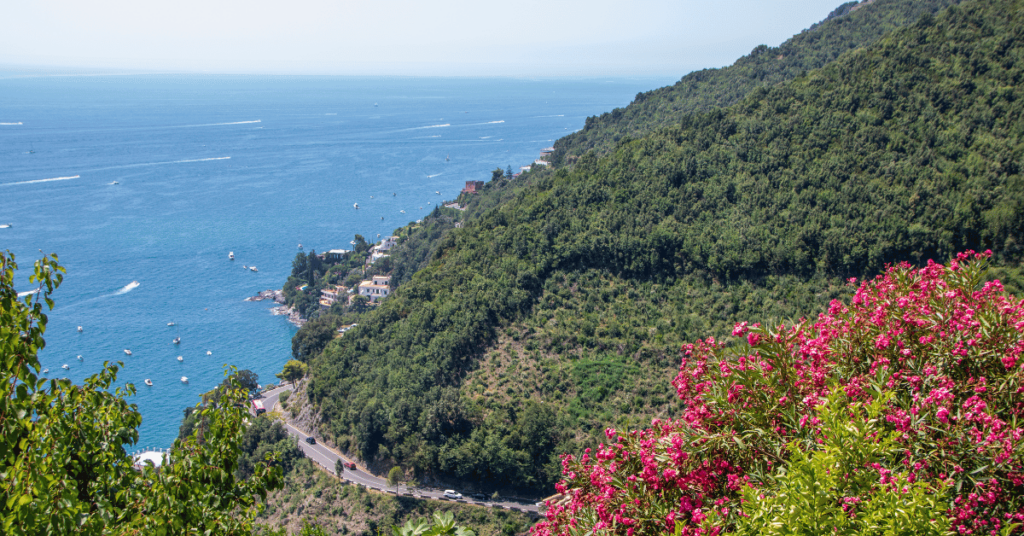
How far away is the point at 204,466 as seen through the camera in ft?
13.2

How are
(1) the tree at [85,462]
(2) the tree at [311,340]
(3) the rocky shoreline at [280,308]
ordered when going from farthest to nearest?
1. (3) the rocky shoreline at [280,308]
2. (2) the tree at [311,340]
3. (1) the tree at [85,462]

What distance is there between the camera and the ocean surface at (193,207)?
120 ft

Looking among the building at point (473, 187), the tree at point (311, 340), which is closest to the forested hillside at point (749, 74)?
the building at point (473, 187)

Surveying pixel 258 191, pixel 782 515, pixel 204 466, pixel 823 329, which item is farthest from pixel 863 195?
pixel 258 191

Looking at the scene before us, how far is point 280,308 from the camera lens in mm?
43688

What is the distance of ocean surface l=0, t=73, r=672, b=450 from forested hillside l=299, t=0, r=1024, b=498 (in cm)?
1368

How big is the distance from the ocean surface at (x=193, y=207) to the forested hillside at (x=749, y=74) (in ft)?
82.8

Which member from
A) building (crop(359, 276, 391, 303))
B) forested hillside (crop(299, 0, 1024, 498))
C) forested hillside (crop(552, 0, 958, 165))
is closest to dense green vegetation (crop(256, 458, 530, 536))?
forested hillside (crop(299, 0, 1024, 498))

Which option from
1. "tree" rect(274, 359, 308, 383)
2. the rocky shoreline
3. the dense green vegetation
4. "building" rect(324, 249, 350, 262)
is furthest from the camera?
"building" rect(324, 249, 350, 262)

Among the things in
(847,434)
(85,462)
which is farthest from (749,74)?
(85,462)

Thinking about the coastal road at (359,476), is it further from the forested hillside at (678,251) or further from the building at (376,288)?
the building at (376,288)

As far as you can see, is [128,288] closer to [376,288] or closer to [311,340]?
[376,288]

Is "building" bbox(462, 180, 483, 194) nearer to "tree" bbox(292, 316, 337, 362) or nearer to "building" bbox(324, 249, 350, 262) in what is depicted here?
"building" bbox(324, 249, 350, 262)

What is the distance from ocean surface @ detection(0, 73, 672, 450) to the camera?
120 feet
